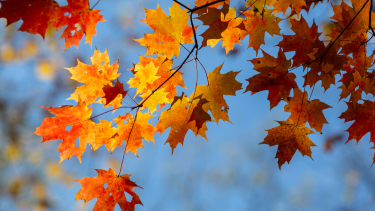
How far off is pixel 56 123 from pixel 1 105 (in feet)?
27.3

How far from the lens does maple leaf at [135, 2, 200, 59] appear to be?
176 centimetres

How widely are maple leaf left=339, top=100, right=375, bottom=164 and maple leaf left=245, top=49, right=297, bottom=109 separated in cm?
53

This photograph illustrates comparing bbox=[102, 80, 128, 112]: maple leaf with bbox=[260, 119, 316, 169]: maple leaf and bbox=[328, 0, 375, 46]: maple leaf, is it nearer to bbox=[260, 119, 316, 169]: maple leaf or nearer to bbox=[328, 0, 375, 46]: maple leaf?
bbox=[260, 119, 316, 169]: maple leaf

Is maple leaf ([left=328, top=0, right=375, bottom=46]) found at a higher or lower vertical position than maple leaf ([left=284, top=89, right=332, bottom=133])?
higher

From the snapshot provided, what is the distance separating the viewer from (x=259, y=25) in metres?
2.02

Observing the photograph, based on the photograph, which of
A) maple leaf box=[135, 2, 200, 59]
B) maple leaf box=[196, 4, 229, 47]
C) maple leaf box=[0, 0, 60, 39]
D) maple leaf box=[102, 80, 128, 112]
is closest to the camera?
maple leaf box=[0, 0, 60, 39]

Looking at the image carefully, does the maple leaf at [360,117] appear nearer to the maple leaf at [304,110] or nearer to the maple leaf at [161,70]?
the maple leaf at [304,110]

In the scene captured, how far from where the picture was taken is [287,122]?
1.97 m

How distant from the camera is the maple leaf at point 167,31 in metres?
1.76

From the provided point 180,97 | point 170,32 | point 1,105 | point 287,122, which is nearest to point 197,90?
point 180,97

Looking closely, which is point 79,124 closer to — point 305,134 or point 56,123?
point 56,123

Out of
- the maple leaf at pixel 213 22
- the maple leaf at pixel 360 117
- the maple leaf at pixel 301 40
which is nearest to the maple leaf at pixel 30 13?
the maple leaf at pixel 213 22

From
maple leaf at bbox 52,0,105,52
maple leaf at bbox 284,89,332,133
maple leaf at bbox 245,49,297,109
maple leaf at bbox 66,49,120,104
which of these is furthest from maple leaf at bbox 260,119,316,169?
maple leaf at bbox 52,0,105,52

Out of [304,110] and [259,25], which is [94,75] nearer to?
[259,25]
